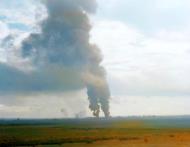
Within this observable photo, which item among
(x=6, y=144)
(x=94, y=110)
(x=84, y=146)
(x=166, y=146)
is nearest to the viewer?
(x=166, y=146)

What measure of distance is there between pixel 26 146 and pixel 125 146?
2256 cm

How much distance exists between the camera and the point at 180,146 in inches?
2623

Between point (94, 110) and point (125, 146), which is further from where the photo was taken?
point (94, 110)

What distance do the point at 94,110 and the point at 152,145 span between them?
89936 millimetres

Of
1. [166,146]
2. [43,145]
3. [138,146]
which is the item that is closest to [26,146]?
[43,145]

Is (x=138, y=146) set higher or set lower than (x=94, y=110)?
lower

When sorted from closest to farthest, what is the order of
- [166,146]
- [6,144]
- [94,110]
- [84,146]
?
[166,146] < [84,146] < [6,144] < [94,110]

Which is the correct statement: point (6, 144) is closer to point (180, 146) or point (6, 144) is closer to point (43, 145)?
point (43, 145)

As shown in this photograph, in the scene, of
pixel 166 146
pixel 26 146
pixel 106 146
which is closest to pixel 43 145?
pixel 26 146

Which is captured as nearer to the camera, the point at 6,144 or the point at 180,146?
the point at 180,146

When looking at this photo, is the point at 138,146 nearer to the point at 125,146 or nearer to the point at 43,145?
the point at 125,146

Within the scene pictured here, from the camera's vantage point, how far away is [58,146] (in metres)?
72.2

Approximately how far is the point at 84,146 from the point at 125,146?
30.0 feet

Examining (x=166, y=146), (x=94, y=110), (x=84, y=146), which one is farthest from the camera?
(x=94, y=110)
